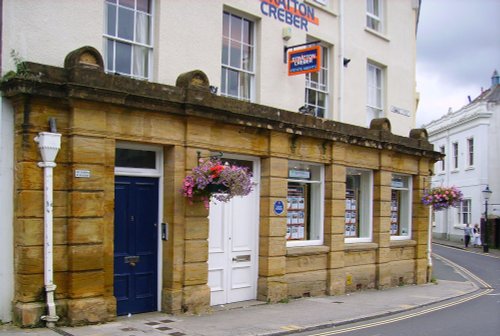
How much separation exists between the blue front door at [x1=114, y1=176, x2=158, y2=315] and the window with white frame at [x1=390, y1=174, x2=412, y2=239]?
9.75 metres

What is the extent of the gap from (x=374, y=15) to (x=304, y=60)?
5.51 meters

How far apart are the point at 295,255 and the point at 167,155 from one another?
4.29m

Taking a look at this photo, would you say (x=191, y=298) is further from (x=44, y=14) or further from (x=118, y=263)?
(x=44, y=14)

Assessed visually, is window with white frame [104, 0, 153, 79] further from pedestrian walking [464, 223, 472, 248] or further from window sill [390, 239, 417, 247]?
pedestrian walking [464, 223, 472, 248]

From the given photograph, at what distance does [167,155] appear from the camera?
34.0ft

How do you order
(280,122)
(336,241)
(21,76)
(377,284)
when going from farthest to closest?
(377,284), (336,241), (280,122), (21,76)

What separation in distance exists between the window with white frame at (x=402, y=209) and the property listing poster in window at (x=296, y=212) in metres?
4.98

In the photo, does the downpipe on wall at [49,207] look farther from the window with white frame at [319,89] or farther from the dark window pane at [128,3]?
the window with white frame at [319,89]

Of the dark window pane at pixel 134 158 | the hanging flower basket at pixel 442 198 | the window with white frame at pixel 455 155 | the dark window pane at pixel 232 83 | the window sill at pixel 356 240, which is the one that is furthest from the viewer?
the window with white frame at pixel 455 155

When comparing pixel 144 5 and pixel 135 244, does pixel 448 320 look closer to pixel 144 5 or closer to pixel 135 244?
pixel 135 244

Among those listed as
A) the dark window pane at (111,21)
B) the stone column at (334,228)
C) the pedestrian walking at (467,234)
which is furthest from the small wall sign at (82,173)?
the pedestrian walking at (467,234)

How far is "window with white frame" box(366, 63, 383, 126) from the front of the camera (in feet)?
54.9

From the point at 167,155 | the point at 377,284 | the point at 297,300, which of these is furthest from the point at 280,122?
the point at 377,284

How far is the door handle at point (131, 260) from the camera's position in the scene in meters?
9.90
